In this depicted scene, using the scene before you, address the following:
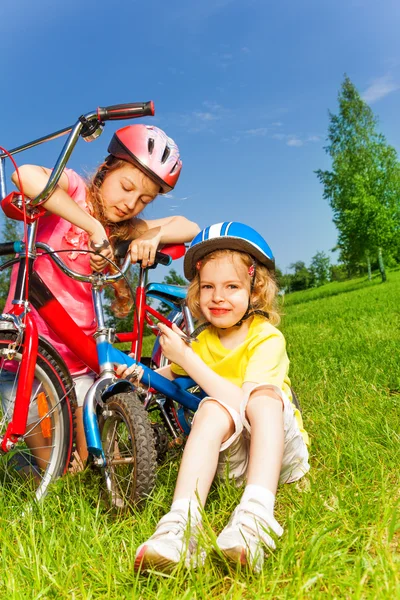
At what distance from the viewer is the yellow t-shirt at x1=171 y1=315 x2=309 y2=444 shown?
8.44ft

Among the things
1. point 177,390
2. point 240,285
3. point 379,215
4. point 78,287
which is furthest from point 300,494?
point 379,215

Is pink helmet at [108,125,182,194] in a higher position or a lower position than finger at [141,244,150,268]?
higher

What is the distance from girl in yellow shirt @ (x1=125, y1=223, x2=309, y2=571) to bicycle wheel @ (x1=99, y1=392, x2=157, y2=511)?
0.19 m

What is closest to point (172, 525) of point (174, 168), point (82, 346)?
point (82, 346)

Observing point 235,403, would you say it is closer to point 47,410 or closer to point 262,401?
point 262,401

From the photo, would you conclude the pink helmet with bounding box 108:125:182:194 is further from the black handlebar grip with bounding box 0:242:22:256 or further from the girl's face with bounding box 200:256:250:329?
the black handlebar grip with bounding box 0:242:22:256

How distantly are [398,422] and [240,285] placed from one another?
127cm

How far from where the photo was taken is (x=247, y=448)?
2607 millimetres

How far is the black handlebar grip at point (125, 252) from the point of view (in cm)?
318

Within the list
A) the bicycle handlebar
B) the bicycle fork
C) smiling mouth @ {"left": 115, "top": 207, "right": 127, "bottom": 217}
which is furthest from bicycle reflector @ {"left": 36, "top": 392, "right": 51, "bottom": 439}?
smiling mouth @ {"left": 115, "top": 207, "right": 127, "bottom": 217}

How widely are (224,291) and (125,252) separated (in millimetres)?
678

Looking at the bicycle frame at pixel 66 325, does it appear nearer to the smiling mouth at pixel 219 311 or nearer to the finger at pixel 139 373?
the finger at pixel 139 373

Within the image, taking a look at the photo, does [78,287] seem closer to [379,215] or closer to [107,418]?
[107,418]

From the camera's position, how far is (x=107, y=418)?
2621 millimetres
